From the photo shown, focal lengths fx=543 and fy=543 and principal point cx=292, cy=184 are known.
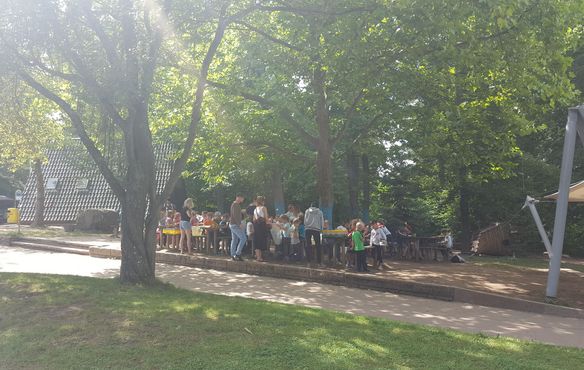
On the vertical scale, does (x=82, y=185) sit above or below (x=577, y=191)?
below

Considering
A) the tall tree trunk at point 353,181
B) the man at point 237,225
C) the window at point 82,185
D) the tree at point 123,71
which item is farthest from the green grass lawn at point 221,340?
the window at point 82,185

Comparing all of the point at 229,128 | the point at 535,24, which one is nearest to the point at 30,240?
the point at 229,128

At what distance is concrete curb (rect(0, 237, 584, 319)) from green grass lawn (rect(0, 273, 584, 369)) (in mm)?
3123

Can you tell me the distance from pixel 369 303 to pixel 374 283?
159 cm

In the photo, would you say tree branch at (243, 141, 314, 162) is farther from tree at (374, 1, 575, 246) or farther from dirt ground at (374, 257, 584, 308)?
dirt ground at (374, 257, 584, 308)

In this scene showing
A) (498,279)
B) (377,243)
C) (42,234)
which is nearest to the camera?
(498,279)

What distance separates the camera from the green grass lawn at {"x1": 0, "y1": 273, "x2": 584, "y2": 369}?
5387mm

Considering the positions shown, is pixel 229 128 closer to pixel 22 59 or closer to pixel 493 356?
pixel 22 59

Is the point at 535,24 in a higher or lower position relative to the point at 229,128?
higher

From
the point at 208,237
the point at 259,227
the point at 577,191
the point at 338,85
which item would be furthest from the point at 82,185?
the point at 577,191

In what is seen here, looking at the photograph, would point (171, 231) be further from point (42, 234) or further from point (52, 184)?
point (52, 184)

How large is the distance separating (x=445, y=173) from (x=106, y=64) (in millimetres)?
15873

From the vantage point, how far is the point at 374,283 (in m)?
11.0

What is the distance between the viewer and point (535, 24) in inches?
416
